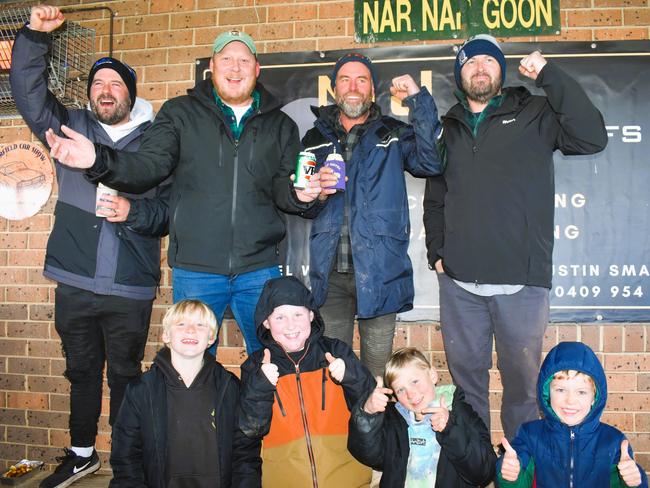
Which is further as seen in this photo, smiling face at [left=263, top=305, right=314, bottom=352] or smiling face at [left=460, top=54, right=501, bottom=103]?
smiling face at [left=460, top=54, right=501, bottom=103]

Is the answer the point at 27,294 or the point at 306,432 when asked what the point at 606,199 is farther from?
the point at 27,294

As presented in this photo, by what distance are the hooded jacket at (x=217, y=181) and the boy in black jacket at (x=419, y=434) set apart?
903 millimetres

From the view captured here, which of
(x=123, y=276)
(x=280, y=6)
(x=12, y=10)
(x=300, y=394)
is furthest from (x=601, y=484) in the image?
(x=12, y=10)

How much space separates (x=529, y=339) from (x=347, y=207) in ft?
3.53

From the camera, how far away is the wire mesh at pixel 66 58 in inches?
141

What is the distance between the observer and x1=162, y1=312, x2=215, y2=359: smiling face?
241cm

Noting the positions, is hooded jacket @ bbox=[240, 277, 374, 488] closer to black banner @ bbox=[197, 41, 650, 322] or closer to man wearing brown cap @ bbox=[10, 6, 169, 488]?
man wearing brown cap @ bbox=[10, 6, 169, 488]

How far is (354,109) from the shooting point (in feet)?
9.34

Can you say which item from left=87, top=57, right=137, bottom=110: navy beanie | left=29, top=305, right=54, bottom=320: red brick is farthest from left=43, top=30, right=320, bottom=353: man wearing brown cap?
left=29, top=305, right=54, bottom=320: red brick

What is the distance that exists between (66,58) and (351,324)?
2542 millimetres

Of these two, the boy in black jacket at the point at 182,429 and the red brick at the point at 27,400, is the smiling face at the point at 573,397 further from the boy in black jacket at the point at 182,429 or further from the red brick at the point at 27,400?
the red brick at the point at 27,400

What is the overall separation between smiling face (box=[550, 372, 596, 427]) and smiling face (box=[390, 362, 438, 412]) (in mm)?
480

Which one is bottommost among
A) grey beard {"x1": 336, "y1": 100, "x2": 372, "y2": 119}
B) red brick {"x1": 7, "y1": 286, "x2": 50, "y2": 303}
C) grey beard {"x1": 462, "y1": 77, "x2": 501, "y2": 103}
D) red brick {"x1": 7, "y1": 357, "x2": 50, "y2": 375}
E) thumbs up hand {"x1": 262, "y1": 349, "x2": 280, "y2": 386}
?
red brick {"x1": 7, "y1": 357, "x2": 50, "y2": 375}

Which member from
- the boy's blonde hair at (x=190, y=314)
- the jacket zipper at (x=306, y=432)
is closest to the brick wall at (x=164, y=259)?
the boy's blonde hair at (x=190, y=314)
